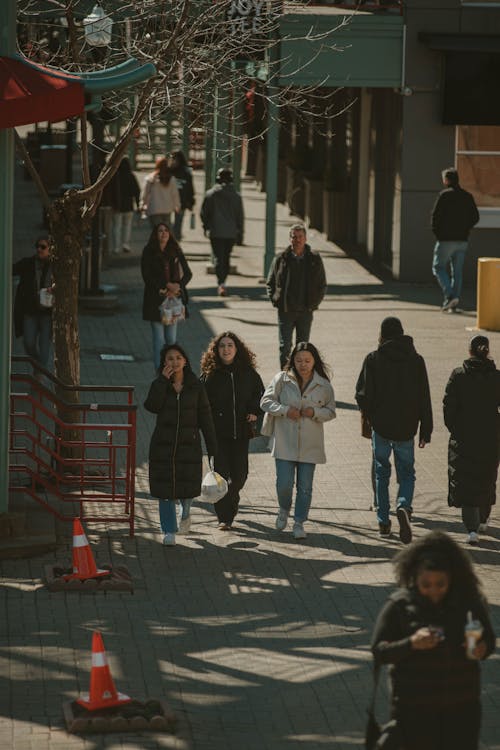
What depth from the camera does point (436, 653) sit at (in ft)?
20.7

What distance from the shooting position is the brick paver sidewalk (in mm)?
8117

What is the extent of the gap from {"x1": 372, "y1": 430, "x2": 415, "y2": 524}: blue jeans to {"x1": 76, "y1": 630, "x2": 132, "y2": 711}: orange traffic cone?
13.7ft

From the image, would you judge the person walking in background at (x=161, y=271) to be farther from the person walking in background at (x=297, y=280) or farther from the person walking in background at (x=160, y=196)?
the person walking in background at (x=160, y=196)

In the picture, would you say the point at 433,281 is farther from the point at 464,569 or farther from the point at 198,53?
the point at 464,569

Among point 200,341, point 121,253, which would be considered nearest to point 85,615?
point 200,341

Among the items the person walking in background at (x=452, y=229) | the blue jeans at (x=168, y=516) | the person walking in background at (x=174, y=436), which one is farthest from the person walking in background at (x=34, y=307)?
the person walking in background at (x=452, y=229)

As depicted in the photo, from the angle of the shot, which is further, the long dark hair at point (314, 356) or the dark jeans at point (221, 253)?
the dark jeans at point (221, 253)

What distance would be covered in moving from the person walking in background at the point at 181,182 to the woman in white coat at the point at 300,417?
1591 centimetres

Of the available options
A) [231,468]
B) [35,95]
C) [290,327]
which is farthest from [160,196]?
[35,95]

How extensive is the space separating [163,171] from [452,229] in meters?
5.20

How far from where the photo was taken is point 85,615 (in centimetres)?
989

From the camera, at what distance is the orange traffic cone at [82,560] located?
10.4m

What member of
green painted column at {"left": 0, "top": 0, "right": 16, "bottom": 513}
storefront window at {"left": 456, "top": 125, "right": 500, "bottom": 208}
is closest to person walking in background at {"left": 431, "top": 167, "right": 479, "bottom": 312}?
storefront window at {"left": 456, "top": 125, "right": 500, "bottom": 208}

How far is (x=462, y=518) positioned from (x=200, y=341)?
26.5ft
